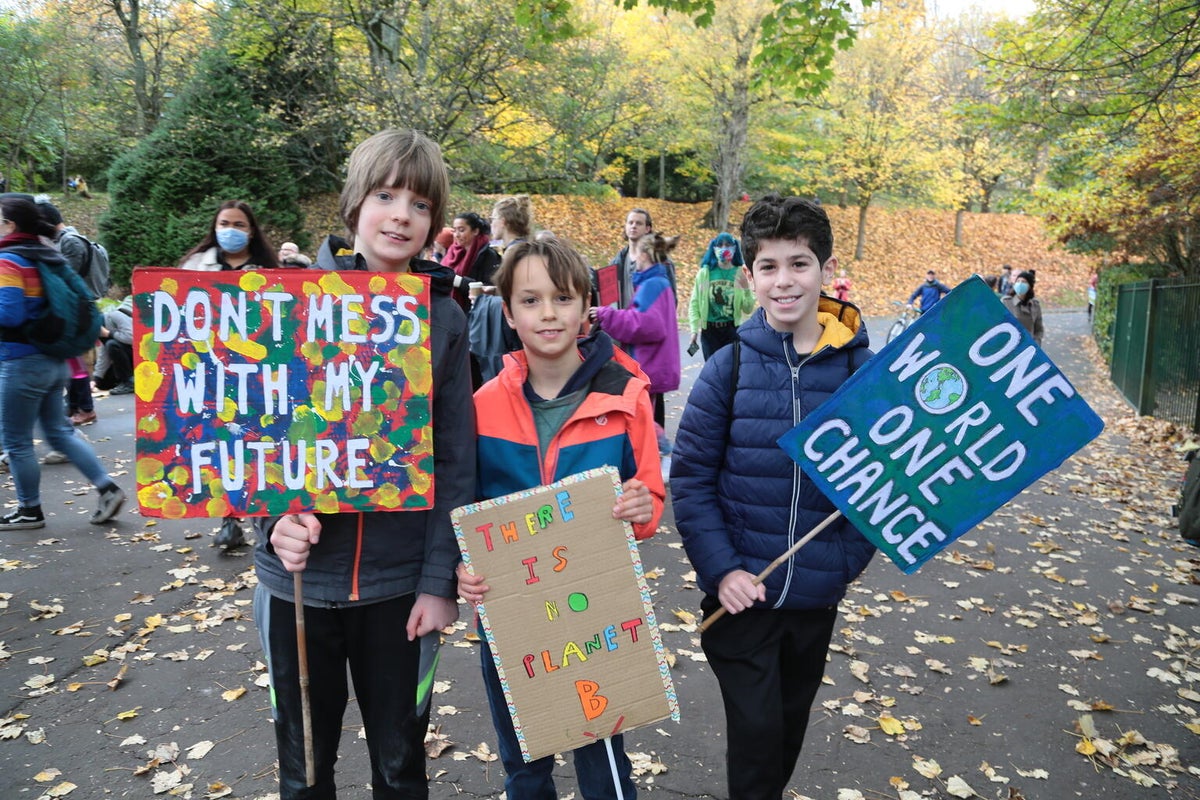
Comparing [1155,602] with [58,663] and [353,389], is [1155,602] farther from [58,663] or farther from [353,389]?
[58,663]

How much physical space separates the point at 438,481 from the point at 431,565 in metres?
0.23

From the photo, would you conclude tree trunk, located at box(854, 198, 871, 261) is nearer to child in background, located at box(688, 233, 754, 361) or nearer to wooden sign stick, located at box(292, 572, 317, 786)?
child in background, located at box(688, 233, 754, 361)

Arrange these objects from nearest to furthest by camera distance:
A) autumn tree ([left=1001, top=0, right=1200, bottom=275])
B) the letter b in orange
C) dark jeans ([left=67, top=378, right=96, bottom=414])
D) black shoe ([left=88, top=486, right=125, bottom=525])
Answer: the letter b in orange → black shoe ([left=88, top=486, right=125, bottom=525]) → autumn tree ([left=1001, top=0, right=1200, bottom=275]) → dark jeans ([left=67, top=378, right=96, bottom=414])

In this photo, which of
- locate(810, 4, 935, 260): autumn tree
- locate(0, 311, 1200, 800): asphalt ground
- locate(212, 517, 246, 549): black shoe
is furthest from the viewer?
locate(810, 4, 935, 260): autumn tree

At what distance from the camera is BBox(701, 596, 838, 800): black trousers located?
7.68ft

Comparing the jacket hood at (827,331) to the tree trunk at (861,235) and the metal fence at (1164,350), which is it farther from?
the tree trunk at (861,235)

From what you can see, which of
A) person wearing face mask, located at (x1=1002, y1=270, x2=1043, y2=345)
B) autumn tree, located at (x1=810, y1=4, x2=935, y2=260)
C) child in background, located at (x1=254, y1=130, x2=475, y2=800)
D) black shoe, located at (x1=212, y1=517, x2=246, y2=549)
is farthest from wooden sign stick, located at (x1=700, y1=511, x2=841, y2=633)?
autumn tree, located at (x1=810, y1=4, x2=935, y2=260)

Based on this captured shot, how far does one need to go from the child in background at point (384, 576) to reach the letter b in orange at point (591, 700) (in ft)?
1.44

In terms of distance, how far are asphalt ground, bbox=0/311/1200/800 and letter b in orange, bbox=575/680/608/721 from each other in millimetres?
1383

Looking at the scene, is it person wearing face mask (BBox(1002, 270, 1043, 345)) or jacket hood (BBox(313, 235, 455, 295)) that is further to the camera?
person wearing face mask (BBox(1002, 270, 1043, 345))

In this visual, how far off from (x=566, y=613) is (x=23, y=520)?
5.86m

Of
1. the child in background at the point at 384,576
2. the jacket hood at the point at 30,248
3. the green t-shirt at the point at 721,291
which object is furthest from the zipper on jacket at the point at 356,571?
the green t-shirt at the point at 721,291

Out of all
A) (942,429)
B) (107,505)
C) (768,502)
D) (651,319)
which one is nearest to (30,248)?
(107,505)

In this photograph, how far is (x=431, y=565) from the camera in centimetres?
213
